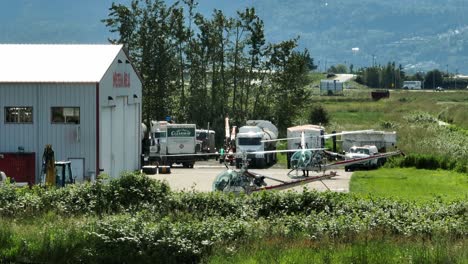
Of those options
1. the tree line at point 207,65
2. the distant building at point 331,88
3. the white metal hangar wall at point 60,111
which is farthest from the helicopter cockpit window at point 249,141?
the distant building at point 331,88

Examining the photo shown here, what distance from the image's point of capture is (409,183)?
40281 millimetres

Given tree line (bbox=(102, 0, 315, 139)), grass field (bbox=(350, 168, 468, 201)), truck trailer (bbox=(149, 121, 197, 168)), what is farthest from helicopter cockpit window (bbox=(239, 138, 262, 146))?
tree line (bbox=(102, 0, 315, 139))

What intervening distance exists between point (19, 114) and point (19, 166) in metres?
2.59

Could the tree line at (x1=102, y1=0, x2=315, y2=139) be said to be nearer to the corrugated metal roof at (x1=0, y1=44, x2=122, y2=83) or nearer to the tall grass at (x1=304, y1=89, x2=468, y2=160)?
the tall grass at (x1=304, y1=89, x2=468, y2=160)

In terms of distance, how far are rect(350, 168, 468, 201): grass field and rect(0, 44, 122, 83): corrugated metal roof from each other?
13.7m

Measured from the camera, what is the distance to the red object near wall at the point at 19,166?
37344mm

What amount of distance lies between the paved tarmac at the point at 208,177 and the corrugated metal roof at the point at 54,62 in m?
6.80

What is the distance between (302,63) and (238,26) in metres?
6.55

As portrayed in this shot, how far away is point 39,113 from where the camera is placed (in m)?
38.3

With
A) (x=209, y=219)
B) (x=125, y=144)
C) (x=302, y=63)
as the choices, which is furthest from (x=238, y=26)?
(x=209, y=219)

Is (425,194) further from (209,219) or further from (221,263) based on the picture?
(221,263)

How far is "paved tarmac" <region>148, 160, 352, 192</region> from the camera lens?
39.4m

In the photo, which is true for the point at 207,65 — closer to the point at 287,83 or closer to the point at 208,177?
the point at 287,83

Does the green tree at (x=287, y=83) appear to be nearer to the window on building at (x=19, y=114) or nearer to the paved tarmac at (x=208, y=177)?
the paved tarmac at (x=208, y=177)
